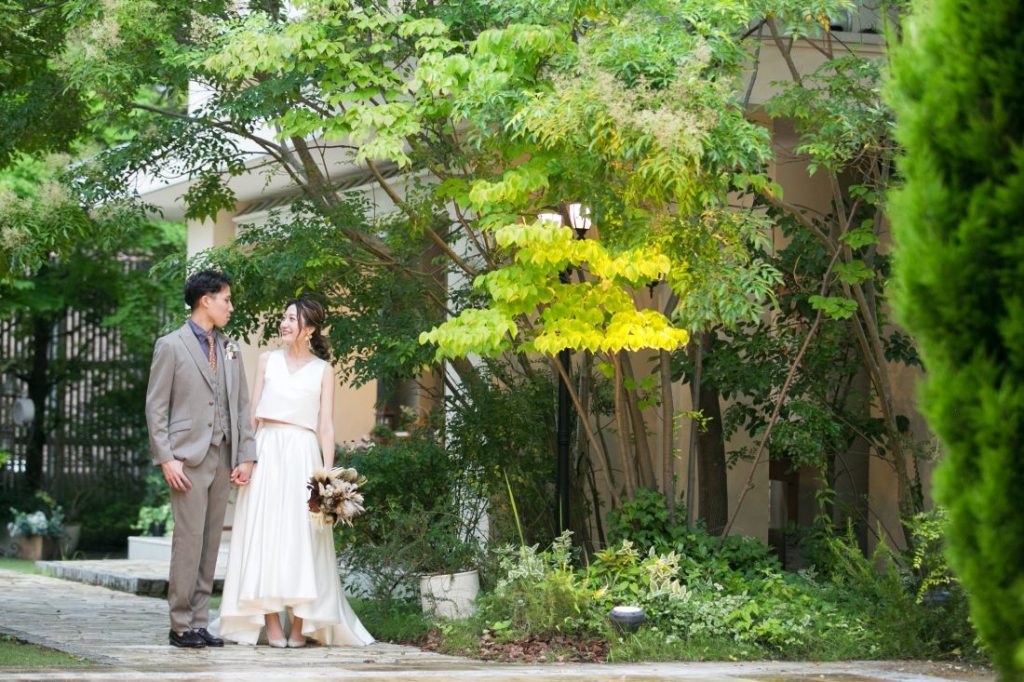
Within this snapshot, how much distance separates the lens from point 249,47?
8992mm

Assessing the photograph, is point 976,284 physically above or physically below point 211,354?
below

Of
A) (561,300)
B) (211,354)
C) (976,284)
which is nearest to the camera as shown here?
(976,284)

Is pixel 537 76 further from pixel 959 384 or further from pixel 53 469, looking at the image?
pixel 53 469

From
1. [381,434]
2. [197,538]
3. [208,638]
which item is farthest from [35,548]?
[197,538]

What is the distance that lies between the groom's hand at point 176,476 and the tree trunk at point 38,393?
48.9 feet

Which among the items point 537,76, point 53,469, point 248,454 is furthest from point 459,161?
point 53,469

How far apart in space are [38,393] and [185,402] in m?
15.3

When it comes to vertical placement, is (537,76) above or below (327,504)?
above

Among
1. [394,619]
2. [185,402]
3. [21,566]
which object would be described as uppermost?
[185,402]

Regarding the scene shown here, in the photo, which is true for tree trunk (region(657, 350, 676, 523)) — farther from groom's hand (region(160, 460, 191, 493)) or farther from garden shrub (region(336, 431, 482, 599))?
groom's hand (region(160, 460, 191, 493))

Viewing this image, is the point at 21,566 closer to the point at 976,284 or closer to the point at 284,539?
the point at 284,539

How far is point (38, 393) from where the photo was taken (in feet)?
75.0

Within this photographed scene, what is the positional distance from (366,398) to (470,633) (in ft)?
33.5

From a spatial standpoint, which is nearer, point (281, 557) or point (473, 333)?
point (473, 333)
